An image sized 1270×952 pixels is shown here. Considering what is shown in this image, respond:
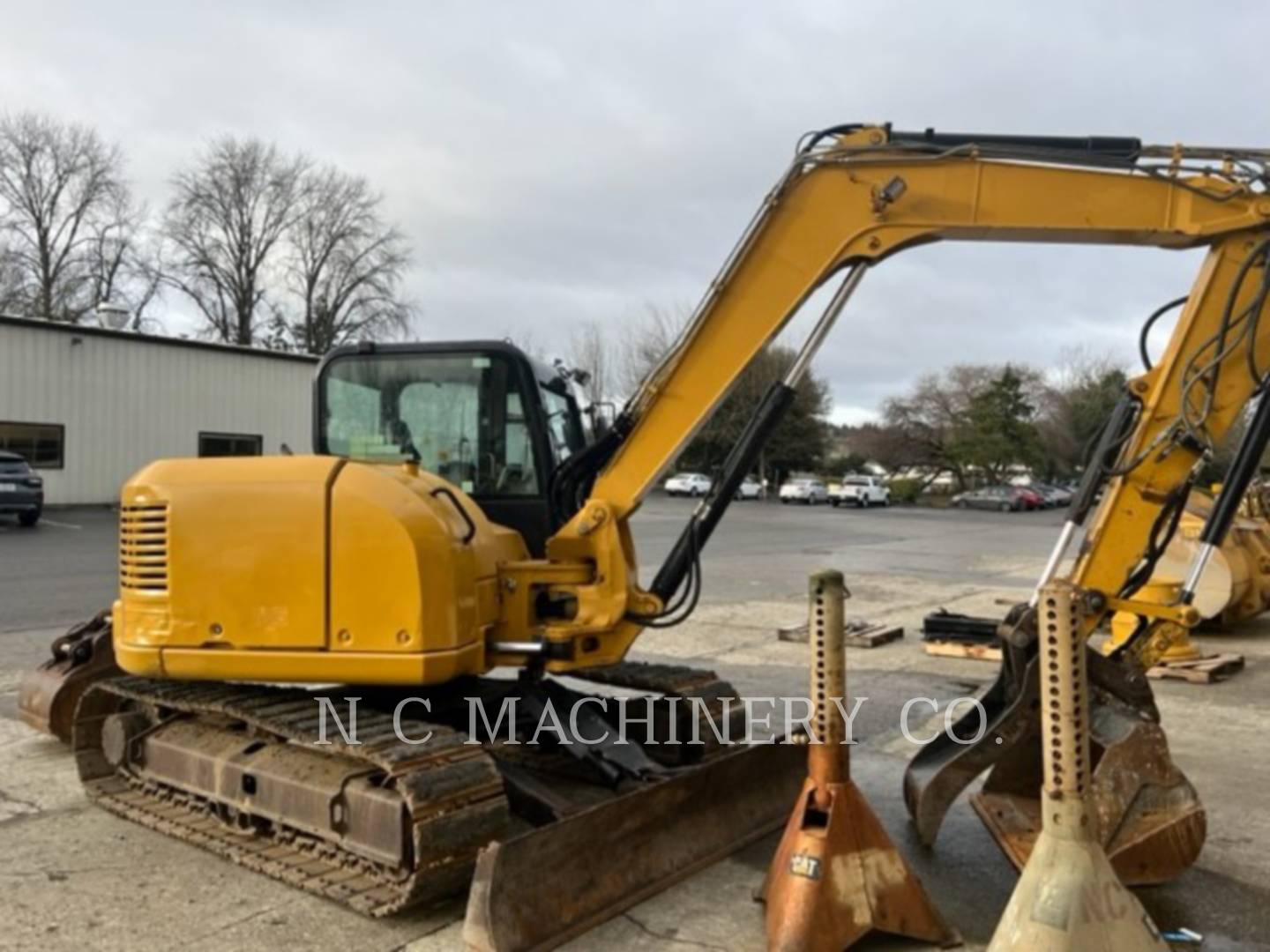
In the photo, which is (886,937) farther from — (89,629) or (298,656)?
(89,629)

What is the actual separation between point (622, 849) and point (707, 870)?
55cm

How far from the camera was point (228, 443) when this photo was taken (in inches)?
1225

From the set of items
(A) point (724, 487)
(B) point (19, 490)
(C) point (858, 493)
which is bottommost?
(C) point (858, 493)

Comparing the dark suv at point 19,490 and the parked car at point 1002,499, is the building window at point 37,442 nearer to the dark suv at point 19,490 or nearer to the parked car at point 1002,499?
the dark suv at point 19,490

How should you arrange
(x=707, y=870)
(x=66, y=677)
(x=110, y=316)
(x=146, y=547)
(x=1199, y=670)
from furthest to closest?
(x=110, y=316) → (x=1199, y=670) → (x=66, y=677) → (x=146, y=547) → (x=707, y=870)

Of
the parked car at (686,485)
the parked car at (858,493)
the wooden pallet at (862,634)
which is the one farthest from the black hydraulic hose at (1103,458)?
the parked car at (858,493)

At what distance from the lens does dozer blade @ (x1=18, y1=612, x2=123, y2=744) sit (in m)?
6.32

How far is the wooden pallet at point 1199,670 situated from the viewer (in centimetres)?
926

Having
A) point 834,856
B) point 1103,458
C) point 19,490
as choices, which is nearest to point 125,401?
point 19,490

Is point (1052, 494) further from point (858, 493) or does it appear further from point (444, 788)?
point (444, 788)

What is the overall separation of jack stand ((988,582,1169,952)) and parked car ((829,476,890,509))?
49.2 metres

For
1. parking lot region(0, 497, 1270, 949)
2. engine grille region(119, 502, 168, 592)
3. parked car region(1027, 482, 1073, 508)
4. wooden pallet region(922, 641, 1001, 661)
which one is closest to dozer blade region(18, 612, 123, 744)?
parking lot region(0, 497, 1270, 949)

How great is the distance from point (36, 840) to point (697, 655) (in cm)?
622

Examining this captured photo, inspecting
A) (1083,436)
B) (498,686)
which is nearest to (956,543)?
(498,686)
